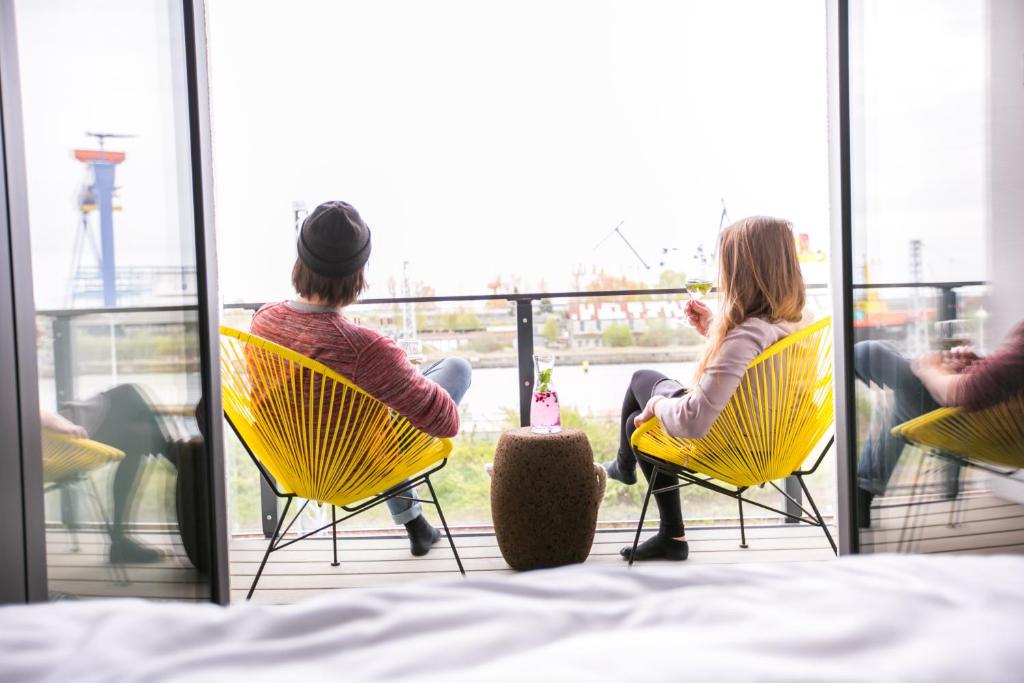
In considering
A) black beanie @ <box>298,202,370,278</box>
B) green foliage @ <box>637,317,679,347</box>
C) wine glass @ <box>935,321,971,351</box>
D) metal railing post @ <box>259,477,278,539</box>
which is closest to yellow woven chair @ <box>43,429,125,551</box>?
black beanie @ <box>298,202,370,278</box>

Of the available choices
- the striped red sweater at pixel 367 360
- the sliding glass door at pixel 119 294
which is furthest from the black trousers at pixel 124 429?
the striped red sweater at pixel 367 360

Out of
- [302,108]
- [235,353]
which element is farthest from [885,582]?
[302,108]

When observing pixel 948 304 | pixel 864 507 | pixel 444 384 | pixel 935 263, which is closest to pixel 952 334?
pixel 948 304

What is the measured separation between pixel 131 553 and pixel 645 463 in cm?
157

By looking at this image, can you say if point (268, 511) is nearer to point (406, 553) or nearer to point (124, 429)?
point (406, 553)

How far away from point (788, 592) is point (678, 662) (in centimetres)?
23

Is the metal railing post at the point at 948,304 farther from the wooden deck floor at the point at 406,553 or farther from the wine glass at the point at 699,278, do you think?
the wine glass at the point at 699,278

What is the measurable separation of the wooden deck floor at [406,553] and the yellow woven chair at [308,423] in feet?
1.31

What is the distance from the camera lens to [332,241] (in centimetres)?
227

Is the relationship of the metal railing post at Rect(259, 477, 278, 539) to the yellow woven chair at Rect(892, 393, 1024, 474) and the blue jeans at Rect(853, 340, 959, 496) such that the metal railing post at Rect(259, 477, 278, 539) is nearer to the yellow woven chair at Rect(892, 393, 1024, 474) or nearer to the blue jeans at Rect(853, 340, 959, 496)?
the blue jeans at Rect(853, 340, 959, 496)

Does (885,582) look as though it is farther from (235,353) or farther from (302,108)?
(302,108)

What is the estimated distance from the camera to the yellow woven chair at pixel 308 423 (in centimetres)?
211

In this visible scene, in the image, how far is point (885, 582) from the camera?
83cm

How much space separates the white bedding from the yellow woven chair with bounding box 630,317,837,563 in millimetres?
1274
